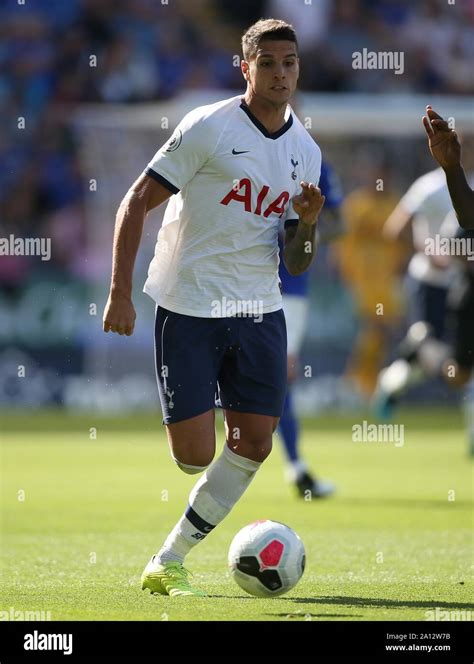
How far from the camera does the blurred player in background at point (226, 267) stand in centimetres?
629

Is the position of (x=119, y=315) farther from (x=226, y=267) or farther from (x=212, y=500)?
(x=212, y=500)

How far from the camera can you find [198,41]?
23.2 m

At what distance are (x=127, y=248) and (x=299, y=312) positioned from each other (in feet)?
14.6

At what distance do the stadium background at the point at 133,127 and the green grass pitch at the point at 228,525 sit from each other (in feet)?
6.94

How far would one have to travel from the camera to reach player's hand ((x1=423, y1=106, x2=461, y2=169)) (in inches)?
250

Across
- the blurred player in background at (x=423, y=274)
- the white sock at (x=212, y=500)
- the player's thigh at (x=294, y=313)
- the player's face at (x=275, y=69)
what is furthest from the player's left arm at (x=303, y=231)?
the blurred player in background at (x=423, y=274)

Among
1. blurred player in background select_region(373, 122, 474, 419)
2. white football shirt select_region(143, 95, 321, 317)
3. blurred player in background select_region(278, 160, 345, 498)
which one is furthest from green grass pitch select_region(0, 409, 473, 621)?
white football shirt select_region(143, 95, 321, 317)

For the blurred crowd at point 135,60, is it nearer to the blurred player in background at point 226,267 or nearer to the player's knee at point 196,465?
the blurred player in background at point 226,267

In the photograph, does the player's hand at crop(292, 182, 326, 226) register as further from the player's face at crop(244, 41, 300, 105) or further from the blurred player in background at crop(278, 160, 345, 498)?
the blurred player in background at crop(278, 160, 345, 498)

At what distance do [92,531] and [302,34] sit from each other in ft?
50.6

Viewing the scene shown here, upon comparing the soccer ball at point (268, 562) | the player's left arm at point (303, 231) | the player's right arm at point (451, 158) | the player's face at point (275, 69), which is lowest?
the soccer ball at point (268, 562)

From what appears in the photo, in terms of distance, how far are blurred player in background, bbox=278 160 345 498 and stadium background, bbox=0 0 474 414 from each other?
23.2 ft
